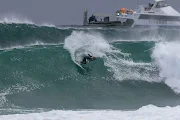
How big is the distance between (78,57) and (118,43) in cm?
570

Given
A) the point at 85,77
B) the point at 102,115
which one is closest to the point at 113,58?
the point at 85,77

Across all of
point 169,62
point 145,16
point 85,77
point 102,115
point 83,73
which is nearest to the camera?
point 102,115

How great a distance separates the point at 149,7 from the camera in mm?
50875

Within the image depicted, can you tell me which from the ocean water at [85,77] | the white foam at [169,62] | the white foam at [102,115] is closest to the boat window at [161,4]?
the ocean water at [85,77]

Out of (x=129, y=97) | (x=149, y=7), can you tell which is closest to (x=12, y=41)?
(x=129, y=97)

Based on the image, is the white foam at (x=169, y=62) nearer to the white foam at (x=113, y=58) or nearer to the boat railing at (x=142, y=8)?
the white foam at (x=113, y=58)

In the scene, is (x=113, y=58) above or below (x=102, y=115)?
above

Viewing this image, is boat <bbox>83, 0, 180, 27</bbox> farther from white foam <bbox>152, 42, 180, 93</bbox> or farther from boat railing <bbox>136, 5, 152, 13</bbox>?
white foam <bbox>152, 42, 180, 93</bbox>

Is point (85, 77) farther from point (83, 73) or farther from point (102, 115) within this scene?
point (102, 115)

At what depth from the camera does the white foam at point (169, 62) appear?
83.7 feet

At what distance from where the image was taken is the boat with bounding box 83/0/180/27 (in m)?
49.4

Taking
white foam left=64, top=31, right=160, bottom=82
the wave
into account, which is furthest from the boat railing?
white foam left=64, top=31, right=160, bottom=82

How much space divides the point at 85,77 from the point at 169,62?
218 inches

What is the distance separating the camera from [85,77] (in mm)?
24359
